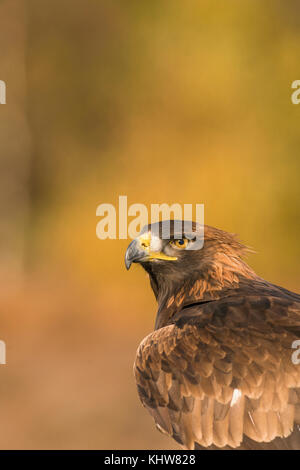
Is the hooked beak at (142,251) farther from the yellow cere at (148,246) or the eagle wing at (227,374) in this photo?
the eagle wing at (227,374)

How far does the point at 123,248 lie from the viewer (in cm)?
962

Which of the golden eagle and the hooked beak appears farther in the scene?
the hooked beak

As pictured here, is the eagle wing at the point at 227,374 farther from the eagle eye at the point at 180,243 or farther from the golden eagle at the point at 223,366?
the eagle eye at the point at 180,243

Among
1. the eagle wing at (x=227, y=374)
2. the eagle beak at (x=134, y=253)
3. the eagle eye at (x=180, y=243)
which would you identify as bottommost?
the eagle wing at (x=227, y=374)

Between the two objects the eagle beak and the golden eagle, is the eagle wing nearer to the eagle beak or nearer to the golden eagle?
the golden eagle

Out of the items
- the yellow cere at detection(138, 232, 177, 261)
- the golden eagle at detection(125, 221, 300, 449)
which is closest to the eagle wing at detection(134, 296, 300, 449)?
the golden eagle at detection(125, 221, 300, 449)

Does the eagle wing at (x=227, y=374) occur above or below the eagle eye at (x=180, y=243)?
below

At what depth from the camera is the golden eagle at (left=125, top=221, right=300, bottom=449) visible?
2.32m

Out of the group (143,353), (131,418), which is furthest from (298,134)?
(143,353)

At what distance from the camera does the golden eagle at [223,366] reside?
232 centimetres

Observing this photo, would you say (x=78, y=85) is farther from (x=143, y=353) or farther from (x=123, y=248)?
(x=143, y=353)

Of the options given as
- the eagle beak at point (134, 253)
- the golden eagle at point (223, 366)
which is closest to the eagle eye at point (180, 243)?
the golden eagle at point (223, 366)

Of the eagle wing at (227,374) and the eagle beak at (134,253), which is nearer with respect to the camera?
the eagle wing at (227,374)
